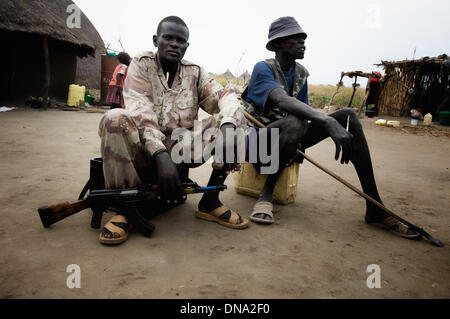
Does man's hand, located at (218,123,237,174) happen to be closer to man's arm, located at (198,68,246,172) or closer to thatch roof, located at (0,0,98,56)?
man's arm, located at (198,68,246,172)

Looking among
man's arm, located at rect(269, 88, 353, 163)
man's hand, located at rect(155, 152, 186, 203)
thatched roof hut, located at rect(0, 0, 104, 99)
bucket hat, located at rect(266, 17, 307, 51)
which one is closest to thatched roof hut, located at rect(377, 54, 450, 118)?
bucket hat, located at rect(266, 17, 307, 51)

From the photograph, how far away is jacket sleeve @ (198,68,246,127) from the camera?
2062 millimetres

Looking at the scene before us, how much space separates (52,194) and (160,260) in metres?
1.35

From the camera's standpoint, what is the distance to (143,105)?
6.31 feet

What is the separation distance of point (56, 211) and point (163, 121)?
0.87 metres

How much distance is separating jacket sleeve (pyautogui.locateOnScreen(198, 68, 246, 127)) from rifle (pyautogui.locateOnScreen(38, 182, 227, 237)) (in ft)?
1.98

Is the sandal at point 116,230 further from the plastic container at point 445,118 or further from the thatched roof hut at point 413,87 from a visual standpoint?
the thatched roof hut at point 413,87

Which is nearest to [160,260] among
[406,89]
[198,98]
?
[198,98]

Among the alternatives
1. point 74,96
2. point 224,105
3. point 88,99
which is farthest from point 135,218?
point 88,99

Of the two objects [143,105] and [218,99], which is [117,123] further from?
[218,99]

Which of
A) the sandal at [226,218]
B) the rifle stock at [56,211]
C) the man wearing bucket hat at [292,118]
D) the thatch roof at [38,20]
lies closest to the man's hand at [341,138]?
the man wearing bucket hat at [292,118]

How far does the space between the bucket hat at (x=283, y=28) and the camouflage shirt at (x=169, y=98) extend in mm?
665

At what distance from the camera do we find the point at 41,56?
10.1 meters

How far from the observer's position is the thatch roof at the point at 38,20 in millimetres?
7512
